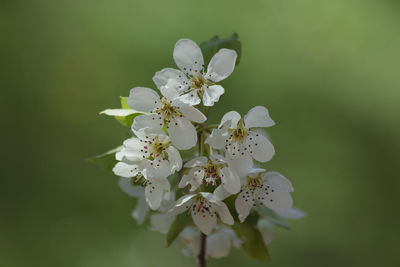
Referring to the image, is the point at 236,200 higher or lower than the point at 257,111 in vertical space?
lower

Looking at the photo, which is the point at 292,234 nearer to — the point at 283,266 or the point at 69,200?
the point at 283,266

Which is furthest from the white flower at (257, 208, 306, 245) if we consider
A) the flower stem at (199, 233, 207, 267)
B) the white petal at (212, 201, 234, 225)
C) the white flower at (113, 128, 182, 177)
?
the white flower at (113, 128, 182, 177)

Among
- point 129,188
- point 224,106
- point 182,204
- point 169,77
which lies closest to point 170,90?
point 169,77

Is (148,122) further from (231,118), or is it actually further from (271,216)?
(271,216)

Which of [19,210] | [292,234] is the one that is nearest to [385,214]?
[292,234]

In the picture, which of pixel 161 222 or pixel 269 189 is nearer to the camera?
pixel 269 189

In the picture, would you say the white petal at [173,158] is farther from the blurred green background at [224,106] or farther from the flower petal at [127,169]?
the blurred green background at [224,106]

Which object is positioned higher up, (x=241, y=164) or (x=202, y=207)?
(x=241, y=164)
